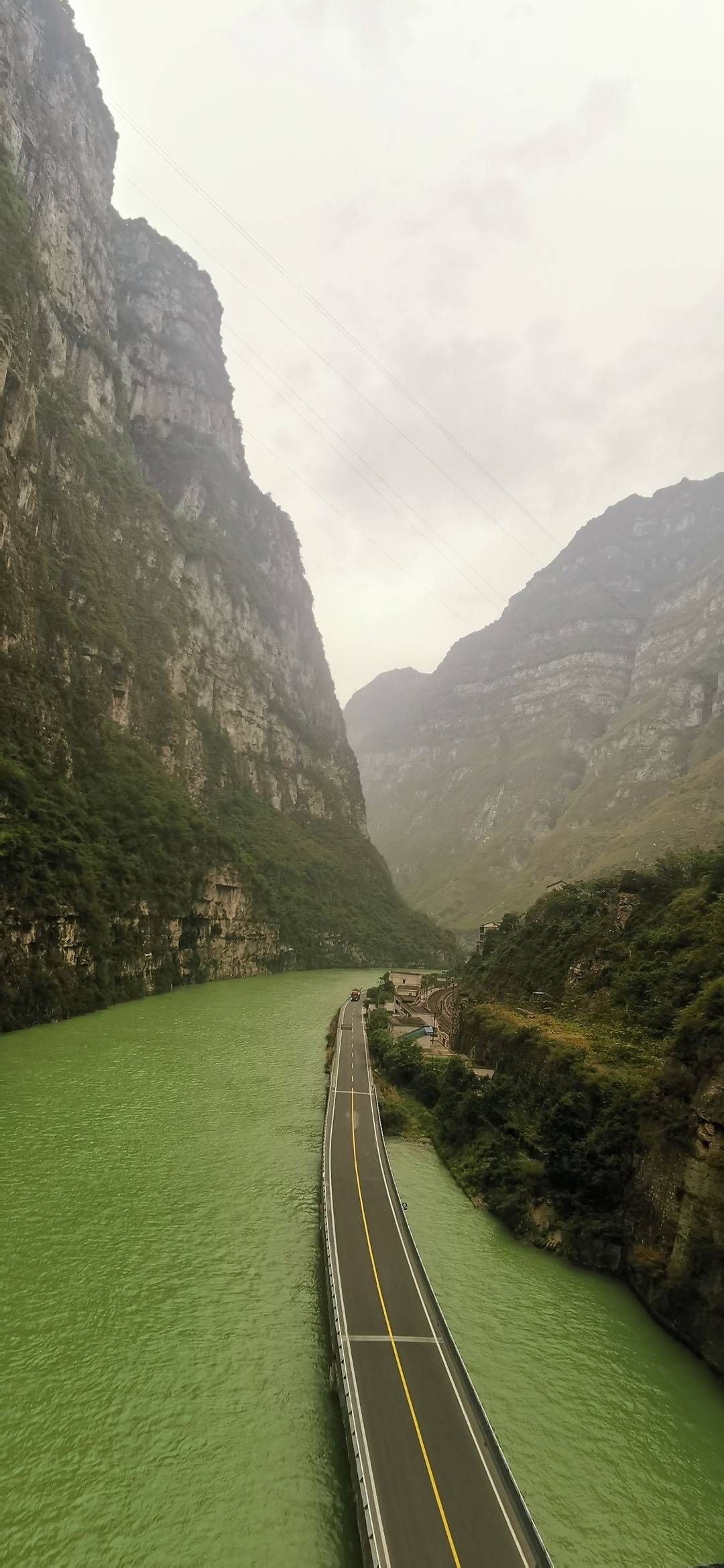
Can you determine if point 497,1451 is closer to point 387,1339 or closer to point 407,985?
point 387,1339

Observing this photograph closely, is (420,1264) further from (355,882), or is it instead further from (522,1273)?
(355,882)

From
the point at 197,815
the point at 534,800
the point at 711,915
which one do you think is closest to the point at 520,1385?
the point at 711,915

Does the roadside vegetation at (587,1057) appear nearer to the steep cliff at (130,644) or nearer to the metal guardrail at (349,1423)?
the metal guardrail at (349,1423)

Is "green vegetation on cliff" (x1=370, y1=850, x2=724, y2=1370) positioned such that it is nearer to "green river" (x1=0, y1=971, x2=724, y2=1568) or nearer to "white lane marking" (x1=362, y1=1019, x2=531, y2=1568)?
"green river" (x1=0, y1=971, x2=724, y2=1568)

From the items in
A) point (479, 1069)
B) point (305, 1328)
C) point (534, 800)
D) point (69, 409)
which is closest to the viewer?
point (305, 1328)

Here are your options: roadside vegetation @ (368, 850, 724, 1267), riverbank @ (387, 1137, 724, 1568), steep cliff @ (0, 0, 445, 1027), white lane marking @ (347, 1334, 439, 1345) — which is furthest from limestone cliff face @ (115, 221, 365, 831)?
white lane marking @ (347, 1334, 439, 1345)

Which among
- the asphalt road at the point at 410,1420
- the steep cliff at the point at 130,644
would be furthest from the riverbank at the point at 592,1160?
the steep cliff at the point at 130,644
